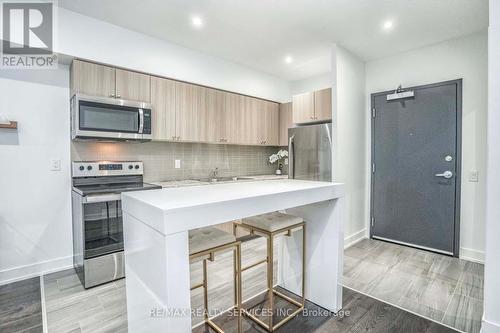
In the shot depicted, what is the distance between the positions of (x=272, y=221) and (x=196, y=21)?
2195mm

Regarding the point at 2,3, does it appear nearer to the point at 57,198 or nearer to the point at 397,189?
the point at 57,198

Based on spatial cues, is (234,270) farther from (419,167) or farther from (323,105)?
(419,167)

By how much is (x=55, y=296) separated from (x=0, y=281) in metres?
0.69

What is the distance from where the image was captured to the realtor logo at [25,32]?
7.27 feet

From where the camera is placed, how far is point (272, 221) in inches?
70.9

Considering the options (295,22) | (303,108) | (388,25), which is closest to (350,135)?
(303,108)

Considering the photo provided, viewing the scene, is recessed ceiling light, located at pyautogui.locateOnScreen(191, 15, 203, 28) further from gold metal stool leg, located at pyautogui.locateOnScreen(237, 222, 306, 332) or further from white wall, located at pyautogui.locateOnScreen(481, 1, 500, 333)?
white wall, located at pyautogui.locateOnScreen(481, 1, 500, 333)

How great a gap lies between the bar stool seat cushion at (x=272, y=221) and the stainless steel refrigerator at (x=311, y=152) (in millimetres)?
1508

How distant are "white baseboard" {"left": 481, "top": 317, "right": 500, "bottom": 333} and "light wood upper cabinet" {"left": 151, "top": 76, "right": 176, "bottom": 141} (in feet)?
10.4

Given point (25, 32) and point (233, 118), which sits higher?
point (25, 32)

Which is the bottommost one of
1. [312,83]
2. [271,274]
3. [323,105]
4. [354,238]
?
[354,238]

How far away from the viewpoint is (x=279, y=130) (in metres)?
4.49

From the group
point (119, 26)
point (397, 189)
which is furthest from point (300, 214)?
point (119, 26)

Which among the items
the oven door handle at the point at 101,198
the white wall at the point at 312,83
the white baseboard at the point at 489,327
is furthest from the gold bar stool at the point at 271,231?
the white wall at the point at 312,83
